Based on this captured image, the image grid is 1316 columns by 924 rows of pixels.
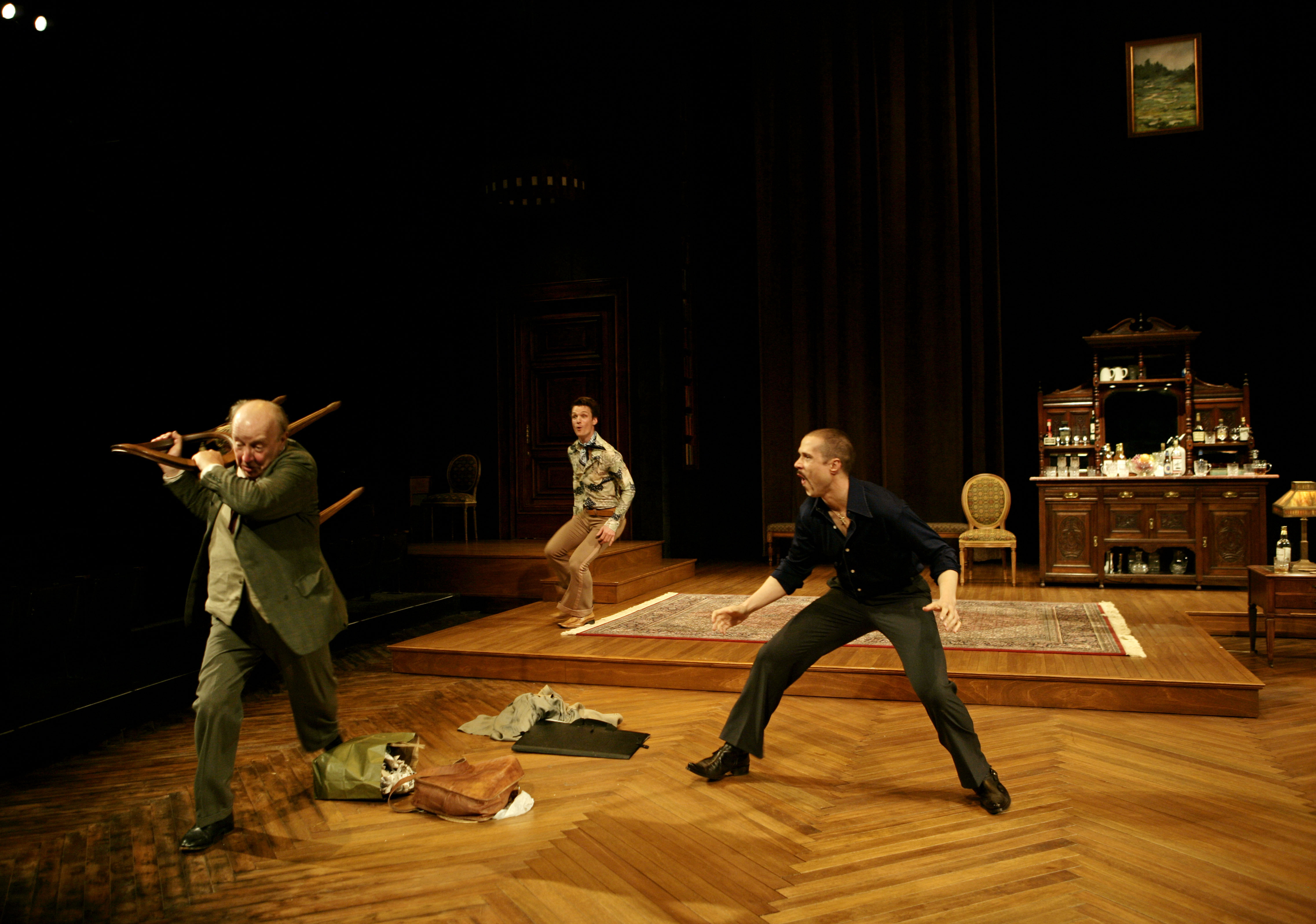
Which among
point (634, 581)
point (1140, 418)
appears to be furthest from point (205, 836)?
point (1140, 418)

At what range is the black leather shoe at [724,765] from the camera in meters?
3.12

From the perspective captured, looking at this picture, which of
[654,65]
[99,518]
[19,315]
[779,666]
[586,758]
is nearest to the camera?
[779,666]

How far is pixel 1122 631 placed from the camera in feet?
16.2

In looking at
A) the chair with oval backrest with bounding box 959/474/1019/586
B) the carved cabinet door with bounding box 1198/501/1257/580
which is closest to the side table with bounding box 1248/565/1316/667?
the carved cabinet door with bounding box 1198/501/1257/580

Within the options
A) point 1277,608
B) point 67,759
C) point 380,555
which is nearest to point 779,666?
point 67,759

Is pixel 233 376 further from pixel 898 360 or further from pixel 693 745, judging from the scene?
pixel 898 360

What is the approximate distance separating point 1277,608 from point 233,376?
22.3 ft

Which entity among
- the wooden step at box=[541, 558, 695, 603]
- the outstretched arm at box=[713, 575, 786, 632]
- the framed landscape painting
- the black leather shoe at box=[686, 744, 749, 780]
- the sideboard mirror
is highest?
the framed landscape painting

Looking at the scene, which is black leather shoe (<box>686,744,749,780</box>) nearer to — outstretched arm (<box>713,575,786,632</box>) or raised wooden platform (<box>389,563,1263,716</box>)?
outstretched arm (<box>713,575,786,632</box>)

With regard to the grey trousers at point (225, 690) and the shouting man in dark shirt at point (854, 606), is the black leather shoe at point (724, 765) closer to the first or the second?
the shouting man in dark shirt at point (854, 606)

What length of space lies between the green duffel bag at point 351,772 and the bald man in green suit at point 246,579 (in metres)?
0.34

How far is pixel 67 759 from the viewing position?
11.9 feet

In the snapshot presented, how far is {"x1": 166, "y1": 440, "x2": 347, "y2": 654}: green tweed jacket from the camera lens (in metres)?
2.65

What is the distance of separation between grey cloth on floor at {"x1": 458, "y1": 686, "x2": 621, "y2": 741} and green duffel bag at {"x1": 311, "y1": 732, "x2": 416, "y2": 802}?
2.33 ft
